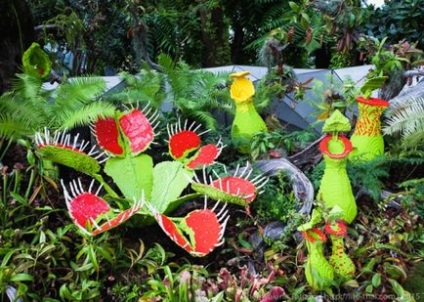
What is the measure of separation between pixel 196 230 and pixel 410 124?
4.91ft

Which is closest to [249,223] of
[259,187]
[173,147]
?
[259,187]

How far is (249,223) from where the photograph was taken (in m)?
2.98

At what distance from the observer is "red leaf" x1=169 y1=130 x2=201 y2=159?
Answer: 3.22 meters

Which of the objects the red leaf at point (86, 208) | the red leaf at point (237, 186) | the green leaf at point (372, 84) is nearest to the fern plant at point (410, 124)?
the green leaf at point (372, 84)

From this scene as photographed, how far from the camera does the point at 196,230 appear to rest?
273 cm

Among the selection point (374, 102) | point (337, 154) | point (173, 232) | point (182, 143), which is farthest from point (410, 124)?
point (173, 232)

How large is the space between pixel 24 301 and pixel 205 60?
6229 millimetres

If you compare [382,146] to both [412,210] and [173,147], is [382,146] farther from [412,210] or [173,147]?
[173,147]

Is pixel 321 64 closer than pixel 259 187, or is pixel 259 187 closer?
pixel 259 187

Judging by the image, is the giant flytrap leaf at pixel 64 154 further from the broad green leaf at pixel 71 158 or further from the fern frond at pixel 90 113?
the fern frond at pixel 90 113

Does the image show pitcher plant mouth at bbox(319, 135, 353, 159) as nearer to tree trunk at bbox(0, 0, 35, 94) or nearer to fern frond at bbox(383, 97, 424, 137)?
fern frond at bbox(383, 97, 424, 137)

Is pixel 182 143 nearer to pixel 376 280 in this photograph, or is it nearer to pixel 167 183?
pixel 167 183

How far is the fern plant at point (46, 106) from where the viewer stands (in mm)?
3143

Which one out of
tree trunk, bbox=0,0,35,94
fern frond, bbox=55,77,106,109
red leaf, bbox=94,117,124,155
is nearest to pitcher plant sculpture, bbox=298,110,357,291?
red leaf, bbox=94,117,124,155
